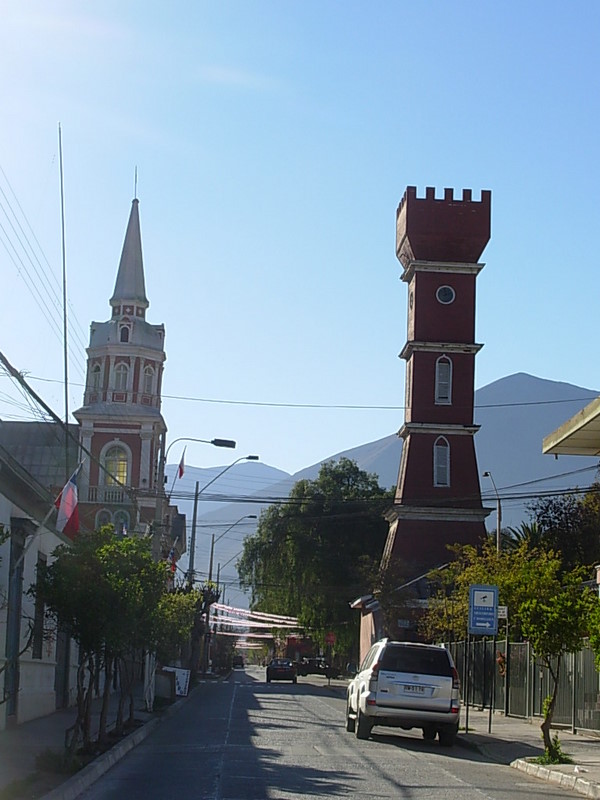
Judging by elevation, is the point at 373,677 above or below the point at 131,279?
below

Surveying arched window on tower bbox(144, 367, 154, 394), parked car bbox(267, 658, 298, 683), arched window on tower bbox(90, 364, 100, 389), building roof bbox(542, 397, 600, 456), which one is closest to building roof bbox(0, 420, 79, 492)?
arched window on tower bbox(90, 364, 100, 389)

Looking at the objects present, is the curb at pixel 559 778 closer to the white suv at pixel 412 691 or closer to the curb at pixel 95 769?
the white suv at pixel 412 691

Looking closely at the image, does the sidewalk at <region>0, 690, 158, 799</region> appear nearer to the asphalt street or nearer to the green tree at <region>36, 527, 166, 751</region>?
the asphalt street

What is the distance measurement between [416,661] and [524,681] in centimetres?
991

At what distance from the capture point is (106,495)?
225ft

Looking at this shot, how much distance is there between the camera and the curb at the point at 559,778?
15421 millimetres

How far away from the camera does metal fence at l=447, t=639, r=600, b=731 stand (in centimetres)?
2597

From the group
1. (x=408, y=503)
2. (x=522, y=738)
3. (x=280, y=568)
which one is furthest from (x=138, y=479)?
(x=522, y=738)

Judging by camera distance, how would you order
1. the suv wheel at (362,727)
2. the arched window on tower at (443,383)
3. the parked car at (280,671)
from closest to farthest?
the suv wheel at (362,727), the arched window on tower at (443,383), the parked car at (280,671)

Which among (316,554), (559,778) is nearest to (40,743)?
(559,778)

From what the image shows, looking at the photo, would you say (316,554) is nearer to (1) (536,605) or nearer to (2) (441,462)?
(2) (441,462)

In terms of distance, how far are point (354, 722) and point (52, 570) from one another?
925 centimetres

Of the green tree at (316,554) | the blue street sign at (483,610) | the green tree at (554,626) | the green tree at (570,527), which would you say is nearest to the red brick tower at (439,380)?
the green tree at (570,527)

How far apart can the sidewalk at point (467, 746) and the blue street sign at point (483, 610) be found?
215cm
